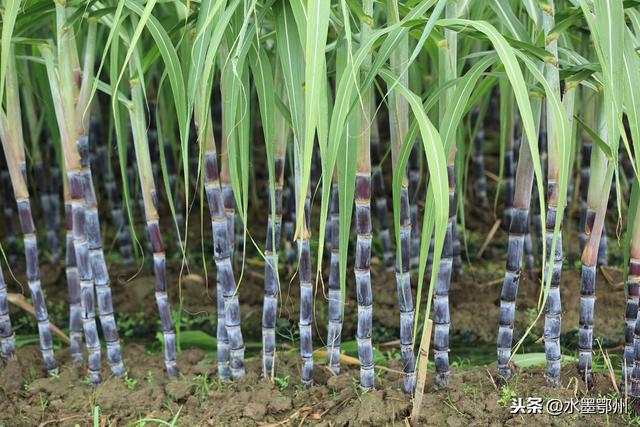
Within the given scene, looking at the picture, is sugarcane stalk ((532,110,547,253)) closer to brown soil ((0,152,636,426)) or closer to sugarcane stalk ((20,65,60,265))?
brown soil ((0,152,636,426))

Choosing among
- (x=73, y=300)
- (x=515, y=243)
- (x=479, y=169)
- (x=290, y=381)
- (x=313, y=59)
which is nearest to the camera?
(x=313, y=59)

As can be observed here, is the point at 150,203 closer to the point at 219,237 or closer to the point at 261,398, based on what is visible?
the point at 219,237

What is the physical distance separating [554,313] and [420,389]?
38cm

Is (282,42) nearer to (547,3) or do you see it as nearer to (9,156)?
(547,3)

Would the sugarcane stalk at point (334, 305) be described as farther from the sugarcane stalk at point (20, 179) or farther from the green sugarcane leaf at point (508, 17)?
the sugarcane stalk at point (20, 179)

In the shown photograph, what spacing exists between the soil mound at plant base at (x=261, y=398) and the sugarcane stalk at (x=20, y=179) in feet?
0.41

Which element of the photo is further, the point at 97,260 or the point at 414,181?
the point at 414,181

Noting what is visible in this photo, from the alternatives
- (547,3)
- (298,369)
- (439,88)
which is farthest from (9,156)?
(547,3)

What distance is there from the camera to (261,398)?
7.10 feet

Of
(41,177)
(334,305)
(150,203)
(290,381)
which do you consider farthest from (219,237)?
(41,177)

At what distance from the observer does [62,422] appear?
7.13 feet

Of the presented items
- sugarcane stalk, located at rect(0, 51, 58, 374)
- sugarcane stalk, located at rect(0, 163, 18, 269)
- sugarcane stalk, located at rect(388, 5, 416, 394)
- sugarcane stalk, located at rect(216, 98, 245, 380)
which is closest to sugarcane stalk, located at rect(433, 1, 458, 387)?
sugarcane stalk, located at rect(388, 5, 416, 394)

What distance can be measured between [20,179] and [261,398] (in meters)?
0.88

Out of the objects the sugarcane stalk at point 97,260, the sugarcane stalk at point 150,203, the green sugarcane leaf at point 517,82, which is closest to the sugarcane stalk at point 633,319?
the green sugarcane leaf at point 517,82
